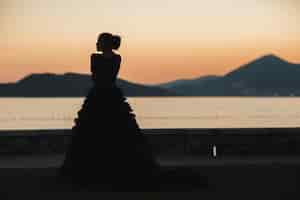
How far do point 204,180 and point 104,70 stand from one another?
2792mm

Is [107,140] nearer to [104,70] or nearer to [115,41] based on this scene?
[104,70]

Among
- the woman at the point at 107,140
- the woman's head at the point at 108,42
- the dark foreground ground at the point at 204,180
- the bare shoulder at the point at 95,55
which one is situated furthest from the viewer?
the woman's head at the point at 108,42

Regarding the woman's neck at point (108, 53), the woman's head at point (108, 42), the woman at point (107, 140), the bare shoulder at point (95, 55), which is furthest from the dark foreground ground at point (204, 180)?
the woman's head at point (108, 42)

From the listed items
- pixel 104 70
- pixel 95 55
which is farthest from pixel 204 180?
pixel 95 55

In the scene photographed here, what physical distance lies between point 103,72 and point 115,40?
662mm

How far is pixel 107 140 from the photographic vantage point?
1588 centimetres

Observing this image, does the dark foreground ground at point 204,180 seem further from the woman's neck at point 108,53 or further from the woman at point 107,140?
the woman's neck at point 108,53

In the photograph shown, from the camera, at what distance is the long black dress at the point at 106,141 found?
51.5ft

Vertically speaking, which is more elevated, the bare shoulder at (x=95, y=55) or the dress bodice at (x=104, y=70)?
the bare shoulder at (x=95, y=55)

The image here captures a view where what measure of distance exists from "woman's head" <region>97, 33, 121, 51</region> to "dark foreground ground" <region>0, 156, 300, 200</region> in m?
2.66

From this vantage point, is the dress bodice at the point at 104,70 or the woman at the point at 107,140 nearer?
the woman at the point at 107,140

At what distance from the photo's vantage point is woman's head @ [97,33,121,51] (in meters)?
16.4

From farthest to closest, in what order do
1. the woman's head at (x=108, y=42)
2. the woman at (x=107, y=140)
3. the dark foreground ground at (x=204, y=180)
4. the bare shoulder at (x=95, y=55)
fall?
1. the woman's head at (x=108, y=42)
2. the bare shoulder at (x=95, y=55)
3. the woman at (x=107, y=140)
4. the dark foreground ground at (x=204, y=180)

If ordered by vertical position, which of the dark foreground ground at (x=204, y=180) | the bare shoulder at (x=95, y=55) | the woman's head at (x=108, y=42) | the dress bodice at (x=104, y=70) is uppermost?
the woman's head at (x=108, y=42)
